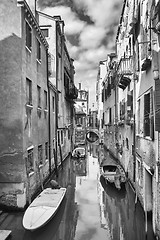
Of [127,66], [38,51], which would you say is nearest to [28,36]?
[38,51]

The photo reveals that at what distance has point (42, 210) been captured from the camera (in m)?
8.97

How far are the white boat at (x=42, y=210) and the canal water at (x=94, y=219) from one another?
0.45 metres

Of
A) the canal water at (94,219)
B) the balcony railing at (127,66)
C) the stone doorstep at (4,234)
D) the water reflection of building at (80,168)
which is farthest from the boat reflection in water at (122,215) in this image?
the balcony railing at (127,66)

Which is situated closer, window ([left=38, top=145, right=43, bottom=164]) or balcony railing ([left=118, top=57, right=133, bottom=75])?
balcony railing ([left=118, top=57, right=133, bottom=75])

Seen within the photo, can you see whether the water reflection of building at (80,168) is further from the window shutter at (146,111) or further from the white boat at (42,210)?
the window shutter at (146,111)

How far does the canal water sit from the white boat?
453 mm

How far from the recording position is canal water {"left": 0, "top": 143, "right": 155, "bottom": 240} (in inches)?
336

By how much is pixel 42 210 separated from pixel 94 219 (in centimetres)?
241

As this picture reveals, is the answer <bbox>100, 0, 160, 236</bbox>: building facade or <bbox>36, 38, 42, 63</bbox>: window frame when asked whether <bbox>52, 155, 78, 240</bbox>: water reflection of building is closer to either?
<bbox>100, 0, 160, 236</bbox>: building facade

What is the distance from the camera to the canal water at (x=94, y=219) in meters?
8.52

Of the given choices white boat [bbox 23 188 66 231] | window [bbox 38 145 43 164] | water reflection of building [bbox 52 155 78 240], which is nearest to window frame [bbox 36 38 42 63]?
window [bbox 38 145 43 164]

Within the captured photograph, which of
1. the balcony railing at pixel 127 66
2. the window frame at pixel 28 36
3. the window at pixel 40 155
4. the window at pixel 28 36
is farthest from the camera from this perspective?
the window at pixel 40 155

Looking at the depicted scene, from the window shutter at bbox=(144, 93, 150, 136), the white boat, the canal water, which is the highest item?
the window shutter at bbox=(144, 93, 150, 136)

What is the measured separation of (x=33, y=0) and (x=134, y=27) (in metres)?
5.69
